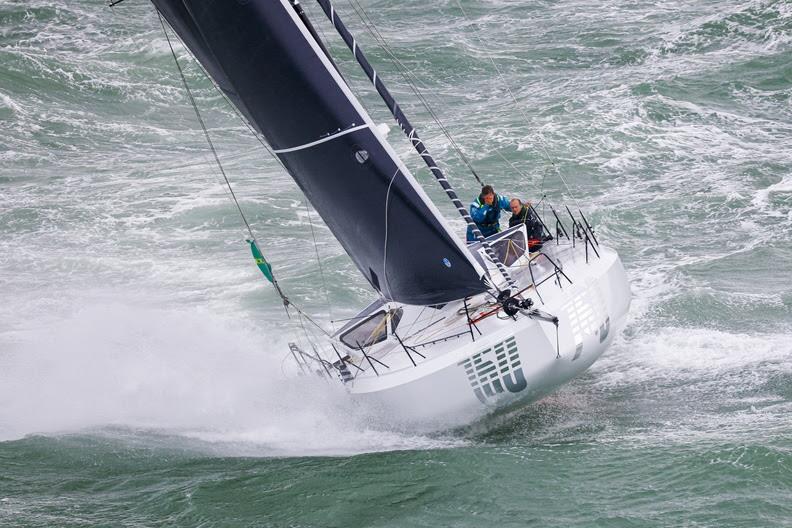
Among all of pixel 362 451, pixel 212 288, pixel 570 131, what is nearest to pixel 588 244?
pixel 362 451

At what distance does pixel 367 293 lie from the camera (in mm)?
17562

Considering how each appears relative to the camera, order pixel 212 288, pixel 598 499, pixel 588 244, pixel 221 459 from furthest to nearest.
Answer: pixel 212 288
pixel 588 244
pixel 221 459
pixel 598 499

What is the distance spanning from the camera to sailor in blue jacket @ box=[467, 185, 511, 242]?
44.5 ft

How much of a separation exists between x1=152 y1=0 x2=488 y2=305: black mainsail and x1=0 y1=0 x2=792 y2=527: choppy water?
1650 millimetres

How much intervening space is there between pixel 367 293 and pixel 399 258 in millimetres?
5362

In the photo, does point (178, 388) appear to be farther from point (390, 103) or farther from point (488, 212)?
point (390, 103)

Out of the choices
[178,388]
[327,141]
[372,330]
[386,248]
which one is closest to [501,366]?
[386,248]

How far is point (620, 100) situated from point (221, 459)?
48.4ft

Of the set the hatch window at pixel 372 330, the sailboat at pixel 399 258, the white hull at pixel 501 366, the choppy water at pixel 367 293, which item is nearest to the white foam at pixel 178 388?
the choppy water at pixel 367 293

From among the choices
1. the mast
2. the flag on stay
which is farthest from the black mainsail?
the flag on stay

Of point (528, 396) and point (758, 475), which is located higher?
point (528, 396)

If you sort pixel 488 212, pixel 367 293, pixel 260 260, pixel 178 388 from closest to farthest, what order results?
1. pixel 260 260
2. pixel 488 212
3. pixel 178 388
4. pixel 367 293

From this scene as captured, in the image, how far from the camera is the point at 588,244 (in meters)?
13.3

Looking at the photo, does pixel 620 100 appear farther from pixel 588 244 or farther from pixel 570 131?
pixel 588 244
